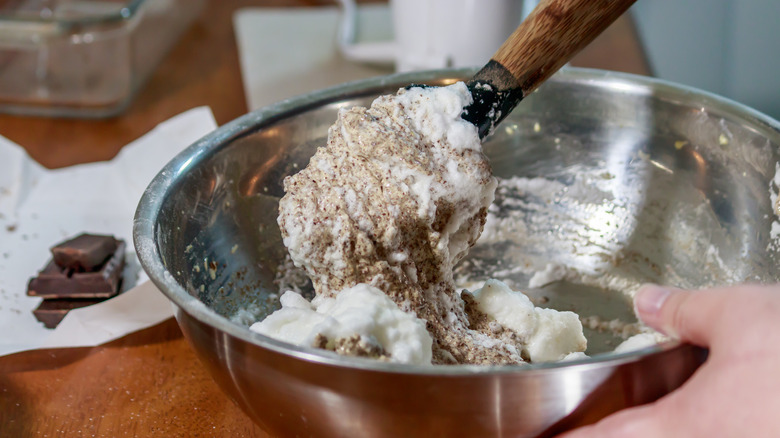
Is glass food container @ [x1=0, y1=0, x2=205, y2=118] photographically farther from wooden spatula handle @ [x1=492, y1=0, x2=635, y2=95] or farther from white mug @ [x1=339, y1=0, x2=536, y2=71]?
wooden spatula handle @ [x1=492, y1=0, x2=635, y2=95]

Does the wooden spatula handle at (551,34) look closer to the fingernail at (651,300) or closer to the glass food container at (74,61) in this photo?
the fingernail at (651,300)

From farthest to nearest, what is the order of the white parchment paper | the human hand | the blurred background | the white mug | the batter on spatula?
the blurred background
the white mug
the white parchment paper
the batter on spatula
the human hand

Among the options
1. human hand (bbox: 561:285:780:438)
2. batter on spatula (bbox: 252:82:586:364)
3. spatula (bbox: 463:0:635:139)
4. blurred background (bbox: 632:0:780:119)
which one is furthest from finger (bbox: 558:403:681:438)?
blurred background (bbox: 632:0:780:119)

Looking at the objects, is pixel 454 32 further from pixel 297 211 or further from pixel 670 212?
pixel 297 211

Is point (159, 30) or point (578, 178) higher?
point (578, 178)

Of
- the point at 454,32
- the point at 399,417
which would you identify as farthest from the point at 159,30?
the point at 399,417

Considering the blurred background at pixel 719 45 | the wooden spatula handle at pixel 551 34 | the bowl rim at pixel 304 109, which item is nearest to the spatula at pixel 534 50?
the wooden spatula handle at pixel 551 34

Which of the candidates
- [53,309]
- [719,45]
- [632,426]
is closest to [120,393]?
[53,309]
